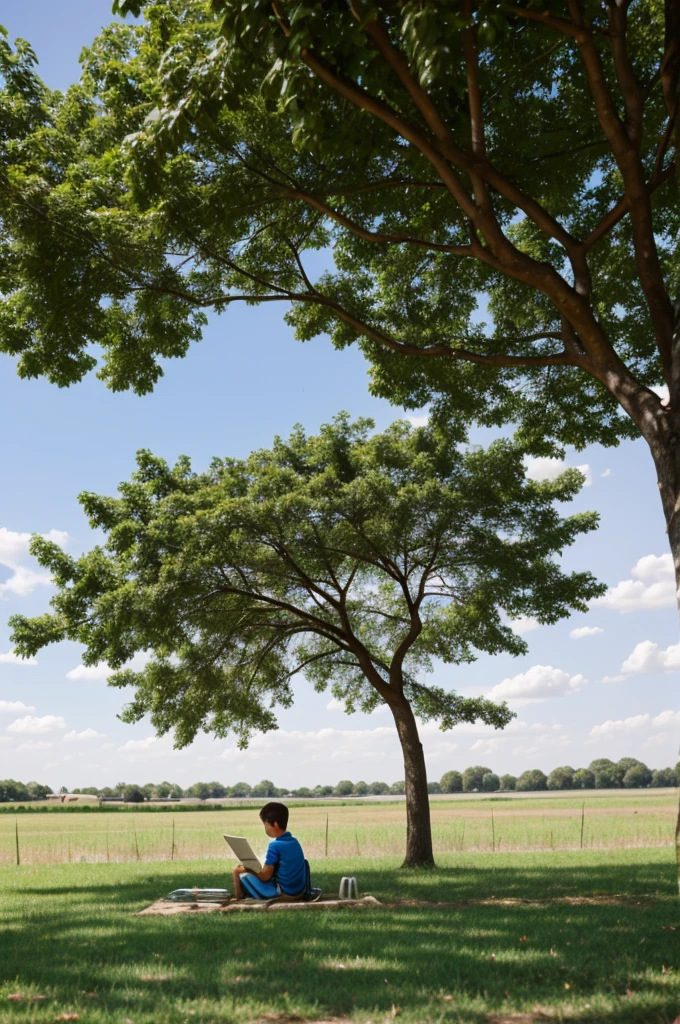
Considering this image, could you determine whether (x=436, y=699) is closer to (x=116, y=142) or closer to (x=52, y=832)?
(x=116, y=142)

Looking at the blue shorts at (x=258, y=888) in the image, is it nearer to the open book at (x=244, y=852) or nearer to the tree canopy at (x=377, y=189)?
the open book at (x=244, y=852)

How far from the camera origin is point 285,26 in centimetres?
703

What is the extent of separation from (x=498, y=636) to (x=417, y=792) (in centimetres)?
438

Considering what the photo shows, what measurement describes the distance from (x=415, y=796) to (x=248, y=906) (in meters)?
8.15

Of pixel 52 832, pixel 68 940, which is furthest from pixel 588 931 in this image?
pixel 52 832

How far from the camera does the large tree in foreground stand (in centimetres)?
1862

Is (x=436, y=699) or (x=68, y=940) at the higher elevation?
(x=436, y=699)

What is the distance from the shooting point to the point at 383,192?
38.4 ft

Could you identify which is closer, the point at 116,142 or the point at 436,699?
the point at 116,142

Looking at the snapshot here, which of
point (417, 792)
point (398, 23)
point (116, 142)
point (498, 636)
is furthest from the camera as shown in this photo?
point (498, 636)

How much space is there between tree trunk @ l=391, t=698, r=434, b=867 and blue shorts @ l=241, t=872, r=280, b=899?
7735 mm

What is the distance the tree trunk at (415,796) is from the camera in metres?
19.0

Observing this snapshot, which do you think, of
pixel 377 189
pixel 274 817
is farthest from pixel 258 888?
pixel 377 189

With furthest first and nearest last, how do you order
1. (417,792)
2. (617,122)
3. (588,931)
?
(417,792) → (588,931) → (617,122)
